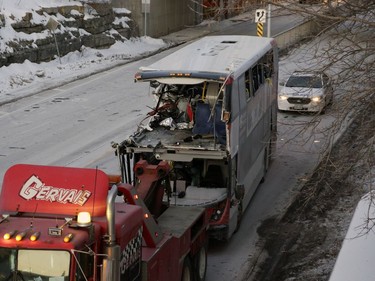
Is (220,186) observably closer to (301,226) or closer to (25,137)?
(301,226)

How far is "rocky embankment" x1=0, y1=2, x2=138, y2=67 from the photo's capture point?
108 ft

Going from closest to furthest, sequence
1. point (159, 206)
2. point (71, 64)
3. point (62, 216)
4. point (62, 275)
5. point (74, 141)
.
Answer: point (62, 275) → point (62, 216) → point (159, 206) → point (74, 141) → point (71, 64)

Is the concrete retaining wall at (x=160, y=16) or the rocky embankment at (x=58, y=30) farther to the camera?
the concrete retaining wall at (x=160, y=16)

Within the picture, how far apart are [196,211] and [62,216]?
4281 millimetres

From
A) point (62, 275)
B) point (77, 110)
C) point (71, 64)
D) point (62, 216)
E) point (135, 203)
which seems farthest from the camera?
point (71, 64)

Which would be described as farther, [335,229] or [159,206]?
[335,229]

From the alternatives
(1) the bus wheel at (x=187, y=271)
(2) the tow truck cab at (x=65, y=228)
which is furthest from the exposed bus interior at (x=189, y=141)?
(2) the tow truck cab at (x=65, y=228)

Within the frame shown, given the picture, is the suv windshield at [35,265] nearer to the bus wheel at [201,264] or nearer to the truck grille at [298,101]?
the bus wheel at [201,264]

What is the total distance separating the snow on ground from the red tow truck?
1880cm

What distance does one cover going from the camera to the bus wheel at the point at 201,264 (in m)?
12.6

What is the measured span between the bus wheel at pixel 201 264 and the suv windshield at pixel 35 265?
4.82 metres

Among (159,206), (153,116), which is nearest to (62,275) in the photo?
(159,206)

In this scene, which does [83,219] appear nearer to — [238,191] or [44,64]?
[238,191]

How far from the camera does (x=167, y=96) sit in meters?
16.6
